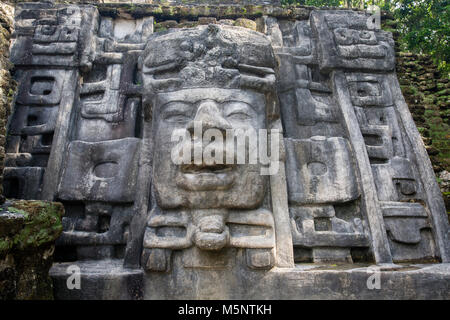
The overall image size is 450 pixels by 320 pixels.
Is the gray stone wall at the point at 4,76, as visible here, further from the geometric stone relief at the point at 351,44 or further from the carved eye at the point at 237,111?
the geometric stone relief at the point at 351,44

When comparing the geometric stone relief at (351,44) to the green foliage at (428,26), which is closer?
the geometric stone relief at (351,44)

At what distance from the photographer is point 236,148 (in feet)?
8.85

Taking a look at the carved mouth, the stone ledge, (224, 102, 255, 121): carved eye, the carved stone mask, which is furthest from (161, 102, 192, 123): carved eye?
the stone ledge

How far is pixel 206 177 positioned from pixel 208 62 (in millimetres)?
1192

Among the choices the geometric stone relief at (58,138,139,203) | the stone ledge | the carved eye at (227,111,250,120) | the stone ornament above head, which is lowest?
the stone ledge

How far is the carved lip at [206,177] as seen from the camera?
259 cm

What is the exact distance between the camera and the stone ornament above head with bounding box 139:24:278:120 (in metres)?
2.98

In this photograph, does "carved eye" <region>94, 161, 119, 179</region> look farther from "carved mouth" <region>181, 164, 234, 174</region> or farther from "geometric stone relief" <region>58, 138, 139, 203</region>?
"carved mouth" <region>181, 164, 234, 174</region>

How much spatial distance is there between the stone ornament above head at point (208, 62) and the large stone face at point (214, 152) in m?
0.01

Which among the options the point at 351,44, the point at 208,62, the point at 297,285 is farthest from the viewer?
the point at 351,44

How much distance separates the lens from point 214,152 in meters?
2.55

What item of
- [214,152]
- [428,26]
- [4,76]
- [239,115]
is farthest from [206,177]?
[428,26]

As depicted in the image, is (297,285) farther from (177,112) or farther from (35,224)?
(35,224)

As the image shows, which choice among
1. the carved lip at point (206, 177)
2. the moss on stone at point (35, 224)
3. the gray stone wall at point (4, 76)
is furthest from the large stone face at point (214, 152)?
the gray stone wall at point (4, 76)
